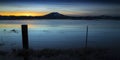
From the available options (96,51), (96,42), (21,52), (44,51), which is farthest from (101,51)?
(96,42)

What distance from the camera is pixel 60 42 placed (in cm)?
1422

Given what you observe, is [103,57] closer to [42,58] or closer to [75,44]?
[42,58]

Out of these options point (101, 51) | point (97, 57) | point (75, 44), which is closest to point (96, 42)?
point (75, 44)

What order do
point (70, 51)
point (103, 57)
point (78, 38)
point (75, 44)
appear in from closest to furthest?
point (103, 57) → point (70, 51) → point (75, 44) → point (78, 38)

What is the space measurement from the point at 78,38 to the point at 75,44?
4.78 feet

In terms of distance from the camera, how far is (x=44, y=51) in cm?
1065

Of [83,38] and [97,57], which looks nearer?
[97,57]

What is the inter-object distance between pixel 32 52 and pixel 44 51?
0.72 metres

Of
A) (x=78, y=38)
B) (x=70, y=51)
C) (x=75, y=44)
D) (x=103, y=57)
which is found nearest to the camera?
(x=103, y=57)

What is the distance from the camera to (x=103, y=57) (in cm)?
946

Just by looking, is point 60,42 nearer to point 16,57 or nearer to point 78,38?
point 78,38

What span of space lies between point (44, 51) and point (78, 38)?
16.3 feet

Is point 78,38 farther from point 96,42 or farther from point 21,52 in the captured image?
point 21,52

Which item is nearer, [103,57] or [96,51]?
[103,57]
